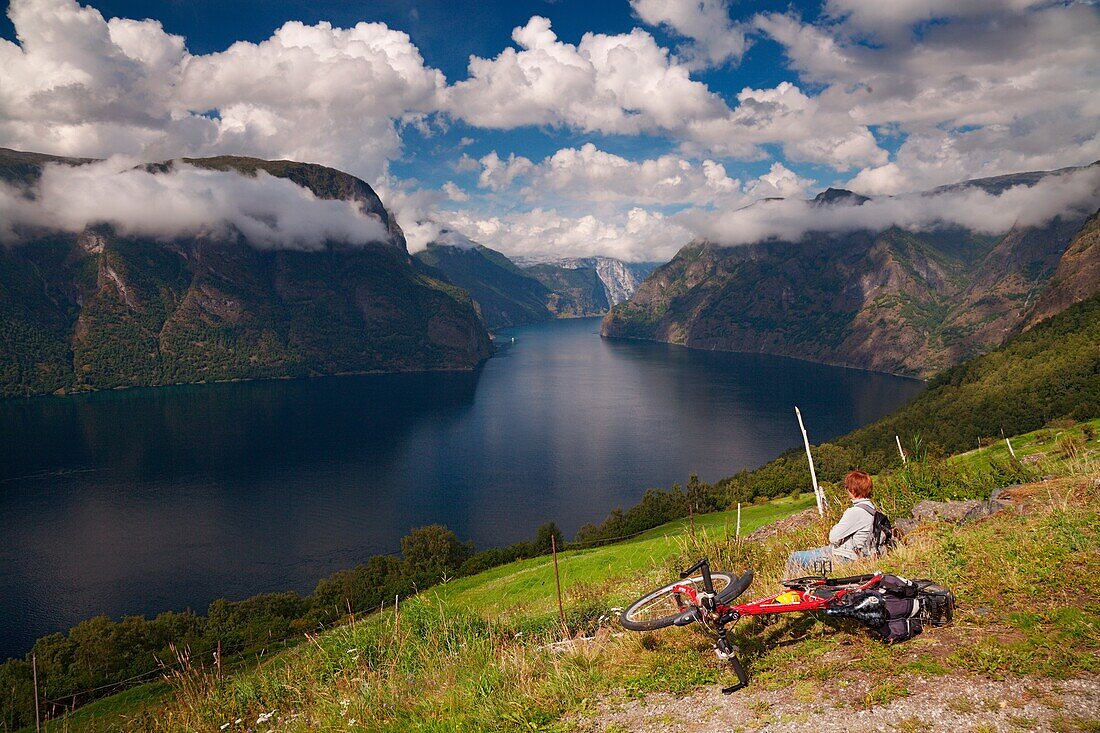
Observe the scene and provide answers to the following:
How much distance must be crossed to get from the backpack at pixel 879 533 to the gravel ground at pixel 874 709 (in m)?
4.17

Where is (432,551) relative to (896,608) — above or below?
below

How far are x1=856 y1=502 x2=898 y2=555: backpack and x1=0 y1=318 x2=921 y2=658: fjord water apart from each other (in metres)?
83.5

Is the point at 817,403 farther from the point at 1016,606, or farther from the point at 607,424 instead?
the point at 1016,606

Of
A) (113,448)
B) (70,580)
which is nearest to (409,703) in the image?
(70,580)

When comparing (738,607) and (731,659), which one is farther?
(738,607)

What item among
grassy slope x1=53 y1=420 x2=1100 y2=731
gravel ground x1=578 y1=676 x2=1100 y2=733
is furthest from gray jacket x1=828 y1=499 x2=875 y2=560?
gravel ground x1=578 y1=676 x2=1100 y2=733

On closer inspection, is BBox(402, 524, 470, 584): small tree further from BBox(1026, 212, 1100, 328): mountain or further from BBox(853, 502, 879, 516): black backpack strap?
BBox(1026, 212, 1100, 328): mountain

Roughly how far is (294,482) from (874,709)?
132 metres

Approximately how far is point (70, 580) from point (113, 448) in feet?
273

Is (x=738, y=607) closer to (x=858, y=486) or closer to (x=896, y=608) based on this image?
(x=896, y=608)

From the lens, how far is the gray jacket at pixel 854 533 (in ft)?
34.6

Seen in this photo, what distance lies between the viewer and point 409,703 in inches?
336

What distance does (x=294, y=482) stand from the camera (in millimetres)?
123062

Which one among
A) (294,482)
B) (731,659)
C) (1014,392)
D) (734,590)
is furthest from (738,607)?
(1014,392)
